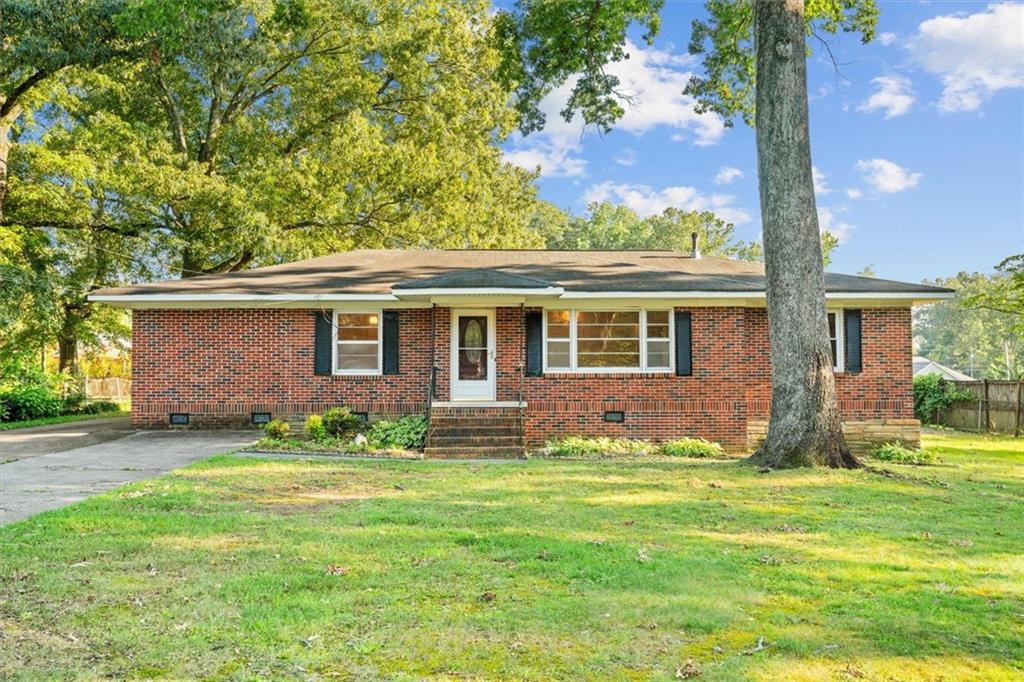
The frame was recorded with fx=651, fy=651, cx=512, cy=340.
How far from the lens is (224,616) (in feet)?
12.2

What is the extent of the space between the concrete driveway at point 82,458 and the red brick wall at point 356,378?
35.1 inches

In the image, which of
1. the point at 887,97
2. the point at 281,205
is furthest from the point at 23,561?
the point at 887,97

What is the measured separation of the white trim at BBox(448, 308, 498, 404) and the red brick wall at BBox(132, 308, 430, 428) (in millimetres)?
624

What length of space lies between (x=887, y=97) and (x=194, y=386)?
27253mm

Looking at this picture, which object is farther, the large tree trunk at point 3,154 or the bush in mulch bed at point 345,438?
the large tree trunk at point 3,154

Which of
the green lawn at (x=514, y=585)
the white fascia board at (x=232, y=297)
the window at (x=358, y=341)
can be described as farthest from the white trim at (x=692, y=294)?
the green lawn at (x=514, y=585)

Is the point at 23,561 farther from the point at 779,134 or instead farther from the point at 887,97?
the point at 887,97

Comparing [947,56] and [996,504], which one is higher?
[947,56]

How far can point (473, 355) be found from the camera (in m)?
13.7

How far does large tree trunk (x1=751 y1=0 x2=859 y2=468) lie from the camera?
9484 millimetres

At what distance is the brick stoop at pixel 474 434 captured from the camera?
11.6m

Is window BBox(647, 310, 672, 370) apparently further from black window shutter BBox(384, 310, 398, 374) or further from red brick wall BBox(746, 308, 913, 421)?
black window shutter BBox(384, 310, 398, 374)

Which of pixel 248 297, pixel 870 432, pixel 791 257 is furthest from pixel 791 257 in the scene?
A: pixel 248 297

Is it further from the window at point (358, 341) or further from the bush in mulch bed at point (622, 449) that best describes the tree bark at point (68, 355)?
the bush in mulch bed at point (622, 449)
